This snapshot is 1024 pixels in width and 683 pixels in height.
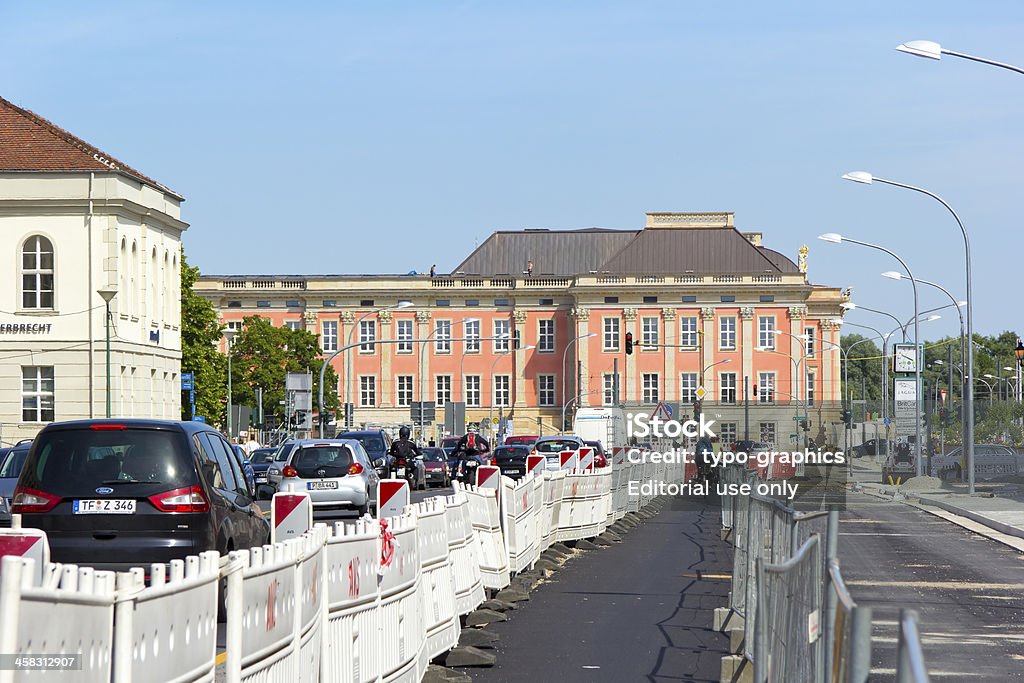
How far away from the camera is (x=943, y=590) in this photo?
18938 mm

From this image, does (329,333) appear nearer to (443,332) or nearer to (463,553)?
(443,332)

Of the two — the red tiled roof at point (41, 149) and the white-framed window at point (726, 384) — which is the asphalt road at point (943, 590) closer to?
the red tiled roof at point (41, 149)

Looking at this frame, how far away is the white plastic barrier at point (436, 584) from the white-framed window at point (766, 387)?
123 meters

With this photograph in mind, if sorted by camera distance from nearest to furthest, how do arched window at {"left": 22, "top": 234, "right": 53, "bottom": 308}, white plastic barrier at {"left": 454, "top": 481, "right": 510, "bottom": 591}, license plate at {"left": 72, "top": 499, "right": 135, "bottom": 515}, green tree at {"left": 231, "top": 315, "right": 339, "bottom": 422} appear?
license plate at {"left": 72, "top": 499, "right": 135, "bottom": 515}, white plastic barrier at {"left": 454, "top": 481, "right": 510, "bottom": 591}, arched window at {"left": 22, "top": 234, "right": 53, "bottom": 308}, green tree at {"left": 231, "top": 315, "right": 339, "bottom": 422}

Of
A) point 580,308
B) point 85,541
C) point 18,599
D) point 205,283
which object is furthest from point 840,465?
point 205,283

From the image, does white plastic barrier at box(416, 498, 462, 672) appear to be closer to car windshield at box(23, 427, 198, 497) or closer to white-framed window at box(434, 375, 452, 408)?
car windshield at box(23, 427, 198, 497)

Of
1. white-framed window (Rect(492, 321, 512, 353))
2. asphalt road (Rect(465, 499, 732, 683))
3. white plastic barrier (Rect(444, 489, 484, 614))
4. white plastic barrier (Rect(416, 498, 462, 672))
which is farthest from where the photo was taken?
white-framed window (Rect(492, 321, 512, 353))

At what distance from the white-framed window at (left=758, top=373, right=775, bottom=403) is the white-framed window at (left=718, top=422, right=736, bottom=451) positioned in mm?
46792

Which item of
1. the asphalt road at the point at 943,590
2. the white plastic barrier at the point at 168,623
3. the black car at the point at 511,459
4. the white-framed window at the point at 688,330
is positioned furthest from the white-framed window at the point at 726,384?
the white plastic barrier at the point at 168,623

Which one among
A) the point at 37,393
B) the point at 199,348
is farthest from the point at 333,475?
the point at 199,348

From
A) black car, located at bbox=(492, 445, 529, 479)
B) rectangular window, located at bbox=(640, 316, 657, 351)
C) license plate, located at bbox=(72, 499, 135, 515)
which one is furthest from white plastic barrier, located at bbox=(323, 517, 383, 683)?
rectangular window, located at bbox=(640, 316, 657, 351)

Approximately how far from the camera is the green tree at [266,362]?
110312 millimetres

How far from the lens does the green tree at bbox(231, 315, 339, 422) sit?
110312 millimetres

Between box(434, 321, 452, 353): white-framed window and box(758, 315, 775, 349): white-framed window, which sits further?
box(434, 321, 452, 353): white-framed window
